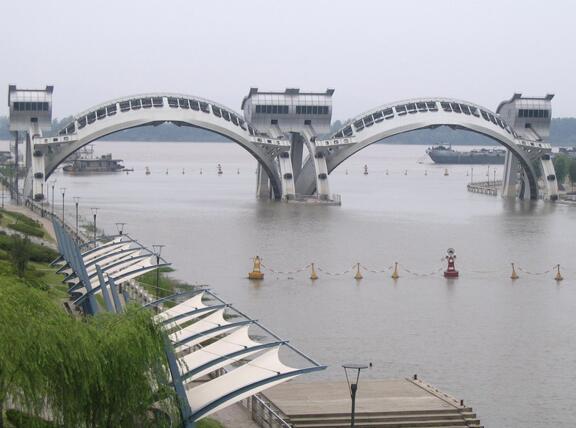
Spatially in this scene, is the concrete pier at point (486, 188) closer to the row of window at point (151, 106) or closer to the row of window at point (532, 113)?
the row of window at point (532, 113)

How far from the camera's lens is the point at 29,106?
106625 mm

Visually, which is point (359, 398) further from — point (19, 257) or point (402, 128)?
point (402, 128)

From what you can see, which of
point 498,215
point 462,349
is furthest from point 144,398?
point 498,215

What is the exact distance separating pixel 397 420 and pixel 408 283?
Answer: 2972cm

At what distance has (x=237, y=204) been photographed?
109625mm

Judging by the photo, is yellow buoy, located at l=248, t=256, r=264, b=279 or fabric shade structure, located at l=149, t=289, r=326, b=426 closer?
fabric shade structure, located at l=149, t=289, r=326, b=426

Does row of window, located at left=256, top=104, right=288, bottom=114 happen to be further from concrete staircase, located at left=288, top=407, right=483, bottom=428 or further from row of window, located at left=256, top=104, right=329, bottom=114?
concrete staircase, located at left=288, top=407, right=483, bottom=428

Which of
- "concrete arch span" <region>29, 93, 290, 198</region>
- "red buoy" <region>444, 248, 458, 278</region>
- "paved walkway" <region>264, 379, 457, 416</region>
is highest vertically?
"concrete arch span" <region>29, 93, 290, 198</region>

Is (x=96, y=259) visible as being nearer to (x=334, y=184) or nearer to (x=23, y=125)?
(x=23, y=125)

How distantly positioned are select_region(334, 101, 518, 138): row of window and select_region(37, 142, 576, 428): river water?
A: 6.91 meters

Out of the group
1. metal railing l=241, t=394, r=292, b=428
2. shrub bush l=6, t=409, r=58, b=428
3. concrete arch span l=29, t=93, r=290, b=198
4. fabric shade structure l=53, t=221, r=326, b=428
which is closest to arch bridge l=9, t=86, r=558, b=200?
concrete arch span l=29, t=93, r=290, b=198

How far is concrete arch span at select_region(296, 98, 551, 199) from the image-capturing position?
10913cm

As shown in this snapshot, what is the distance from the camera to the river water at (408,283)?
134 ft

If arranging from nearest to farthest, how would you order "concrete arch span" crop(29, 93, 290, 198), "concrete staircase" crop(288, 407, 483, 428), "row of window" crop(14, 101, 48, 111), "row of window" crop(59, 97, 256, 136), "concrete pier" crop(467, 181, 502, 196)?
"concrete staircase" crop(288, 407, 483, 428), "concrete arch span" crop(29, 93, 290, 198), "row of window" crop(59, 97, 256, 136), "row of window" crop(14, 101, 48, 111), "concrete pier" crop(467, 181, 502, 196)
